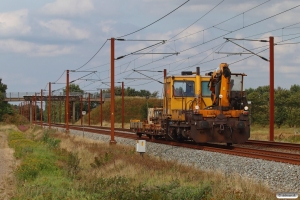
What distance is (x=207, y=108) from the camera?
1069 inches

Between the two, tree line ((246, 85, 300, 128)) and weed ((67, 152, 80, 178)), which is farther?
tree line ((246, 85, 300, 128))

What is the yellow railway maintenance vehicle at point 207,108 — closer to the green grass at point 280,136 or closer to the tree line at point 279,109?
the green grass at point 280,136

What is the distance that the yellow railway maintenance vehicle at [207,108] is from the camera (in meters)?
25.5

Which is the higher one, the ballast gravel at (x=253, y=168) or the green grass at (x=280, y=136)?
the ballast gravel at (x=253, y=168)

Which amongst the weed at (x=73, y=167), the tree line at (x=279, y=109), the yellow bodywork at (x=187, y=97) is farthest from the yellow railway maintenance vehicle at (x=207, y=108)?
the tree line at (x=279, y=109)

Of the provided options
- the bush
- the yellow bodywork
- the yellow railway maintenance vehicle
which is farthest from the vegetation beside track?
the bush

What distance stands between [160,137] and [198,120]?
9425mm

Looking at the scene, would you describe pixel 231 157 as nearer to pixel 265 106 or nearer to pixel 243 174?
pixel 243 174

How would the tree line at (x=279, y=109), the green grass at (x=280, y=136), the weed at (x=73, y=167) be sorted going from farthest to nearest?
the tree line at (x=279, y=109), the green grass at (x=280, y=136), the weed at (x=73, y=167)

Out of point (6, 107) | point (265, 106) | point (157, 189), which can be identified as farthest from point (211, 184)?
point (6, 107)

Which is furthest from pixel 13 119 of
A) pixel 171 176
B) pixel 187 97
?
pixel 171 176

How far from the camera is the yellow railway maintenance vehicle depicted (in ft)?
83.5

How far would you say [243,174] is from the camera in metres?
15.3

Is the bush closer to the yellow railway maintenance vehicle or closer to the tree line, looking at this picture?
the tree line
